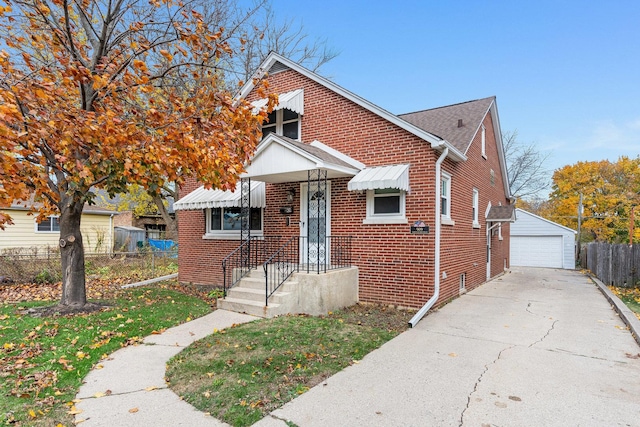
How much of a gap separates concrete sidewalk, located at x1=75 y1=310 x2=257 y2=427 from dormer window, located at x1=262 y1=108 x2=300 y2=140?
6427mm

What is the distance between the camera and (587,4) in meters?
11.2

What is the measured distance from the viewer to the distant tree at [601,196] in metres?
29.7

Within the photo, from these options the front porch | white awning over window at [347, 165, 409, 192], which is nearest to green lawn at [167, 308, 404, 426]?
the front porch

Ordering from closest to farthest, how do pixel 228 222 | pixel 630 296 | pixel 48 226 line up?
1. pixel 630 296
2. pixel 228 222
3. pixel 48 226

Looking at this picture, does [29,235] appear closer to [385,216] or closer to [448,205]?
[385,216]

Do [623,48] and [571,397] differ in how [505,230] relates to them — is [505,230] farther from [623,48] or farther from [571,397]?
[571,397]

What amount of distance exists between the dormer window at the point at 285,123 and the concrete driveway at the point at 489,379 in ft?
20.4

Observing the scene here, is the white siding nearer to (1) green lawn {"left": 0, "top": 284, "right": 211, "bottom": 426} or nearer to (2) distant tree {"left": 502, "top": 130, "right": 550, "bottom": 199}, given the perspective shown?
(1) green lawn {"left": 0, "top": 284, "right": 211, "bottom": 426}

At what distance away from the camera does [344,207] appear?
922cm

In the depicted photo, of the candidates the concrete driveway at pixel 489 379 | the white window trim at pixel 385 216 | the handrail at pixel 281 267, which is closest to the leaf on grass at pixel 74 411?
the concrete driveway at pixel 489 379

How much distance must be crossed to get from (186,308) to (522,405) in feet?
21.8

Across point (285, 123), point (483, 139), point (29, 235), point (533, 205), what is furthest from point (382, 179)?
point (533, 205)

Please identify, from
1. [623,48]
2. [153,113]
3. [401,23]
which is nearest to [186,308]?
[153,113]

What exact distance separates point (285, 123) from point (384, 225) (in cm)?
441
